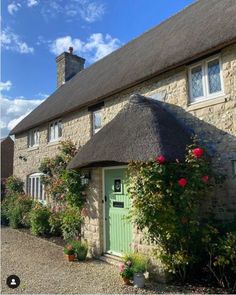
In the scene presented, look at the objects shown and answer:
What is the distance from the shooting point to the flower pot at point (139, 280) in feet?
17.1

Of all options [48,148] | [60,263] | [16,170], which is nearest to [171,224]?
[60,263]

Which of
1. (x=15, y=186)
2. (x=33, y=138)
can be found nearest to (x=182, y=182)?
(x=33, y=138)

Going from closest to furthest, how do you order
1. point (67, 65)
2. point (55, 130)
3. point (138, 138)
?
point (138, 138) < point (55, 130) < point (67, 65)

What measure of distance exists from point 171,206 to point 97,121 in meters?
5.51

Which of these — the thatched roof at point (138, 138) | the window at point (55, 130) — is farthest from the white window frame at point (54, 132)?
the thatched roof at point (138, 138)

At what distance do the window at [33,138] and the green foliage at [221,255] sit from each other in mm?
10729

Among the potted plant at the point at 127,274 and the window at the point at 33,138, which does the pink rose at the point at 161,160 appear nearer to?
the potted plant at the point at 127,274

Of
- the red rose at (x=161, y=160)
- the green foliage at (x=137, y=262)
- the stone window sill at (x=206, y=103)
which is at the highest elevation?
the stone window sill at (x=206, y=103)

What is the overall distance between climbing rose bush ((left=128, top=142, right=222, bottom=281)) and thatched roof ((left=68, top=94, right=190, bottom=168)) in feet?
0.93

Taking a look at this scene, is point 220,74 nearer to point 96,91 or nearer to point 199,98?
point 199,98

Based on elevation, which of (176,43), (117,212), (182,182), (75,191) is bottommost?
(117,212)

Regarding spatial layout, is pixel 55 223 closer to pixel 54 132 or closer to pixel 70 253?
pixel 70 253

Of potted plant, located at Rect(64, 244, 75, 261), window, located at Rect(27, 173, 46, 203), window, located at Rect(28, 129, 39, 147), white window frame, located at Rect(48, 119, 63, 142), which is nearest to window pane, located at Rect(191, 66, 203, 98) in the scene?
potted plant, located at Rect(64, 244, 75, 261)

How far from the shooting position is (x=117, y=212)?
7.05 m
